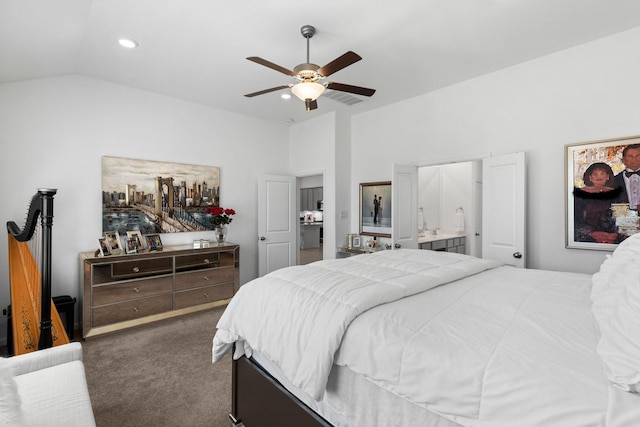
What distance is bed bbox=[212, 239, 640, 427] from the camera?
81 centimetres

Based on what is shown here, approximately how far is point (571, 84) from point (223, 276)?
14.8 ft

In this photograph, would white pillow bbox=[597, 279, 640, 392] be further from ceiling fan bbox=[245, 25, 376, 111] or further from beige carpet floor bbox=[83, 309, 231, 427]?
beige carpet floor bbox=[83, 309, 231, 427]

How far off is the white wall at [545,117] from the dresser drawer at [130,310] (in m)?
3.76

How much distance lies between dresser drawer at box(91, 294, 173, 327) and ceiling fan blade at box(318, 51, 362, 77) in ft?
10.5

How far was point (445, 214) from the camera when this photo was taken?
594 cm

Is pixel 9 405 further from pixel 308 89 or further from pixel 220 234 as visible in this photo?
pixel 220 234

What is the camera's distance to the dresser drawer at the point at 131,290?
333 centimetres

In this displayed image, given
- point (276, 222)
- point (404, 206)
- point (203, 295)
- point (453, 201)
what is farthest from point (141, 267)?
point (453, 201)

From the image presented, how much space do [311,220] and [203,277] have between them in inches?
258

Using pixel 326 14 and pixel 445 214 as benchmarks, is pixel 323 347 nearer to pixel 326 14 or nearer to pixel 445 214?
pixel 326 14

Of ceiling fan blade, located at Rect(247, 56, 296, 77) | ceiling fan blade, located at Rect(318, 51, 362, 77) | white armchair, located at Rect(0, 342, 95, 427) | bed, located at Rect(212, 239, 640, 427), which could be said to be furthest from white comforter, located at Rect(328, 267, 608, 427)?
ceiling fan blade, located at Rect(247, 56, 296, 77)

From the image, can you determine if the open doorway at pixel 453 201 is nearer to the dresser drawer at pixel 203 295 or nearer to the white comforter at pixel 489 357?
the dresser drawer at pixel 203 295

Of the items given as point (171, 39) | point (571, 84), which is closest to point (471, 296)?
point (571, 84)

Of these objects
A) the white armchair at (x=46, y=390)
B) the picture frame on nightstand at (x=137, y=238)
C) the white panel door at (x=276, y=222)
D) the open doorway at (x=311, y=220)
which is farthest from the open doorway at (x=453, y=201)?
the white armchair at (x=46, y=390)
